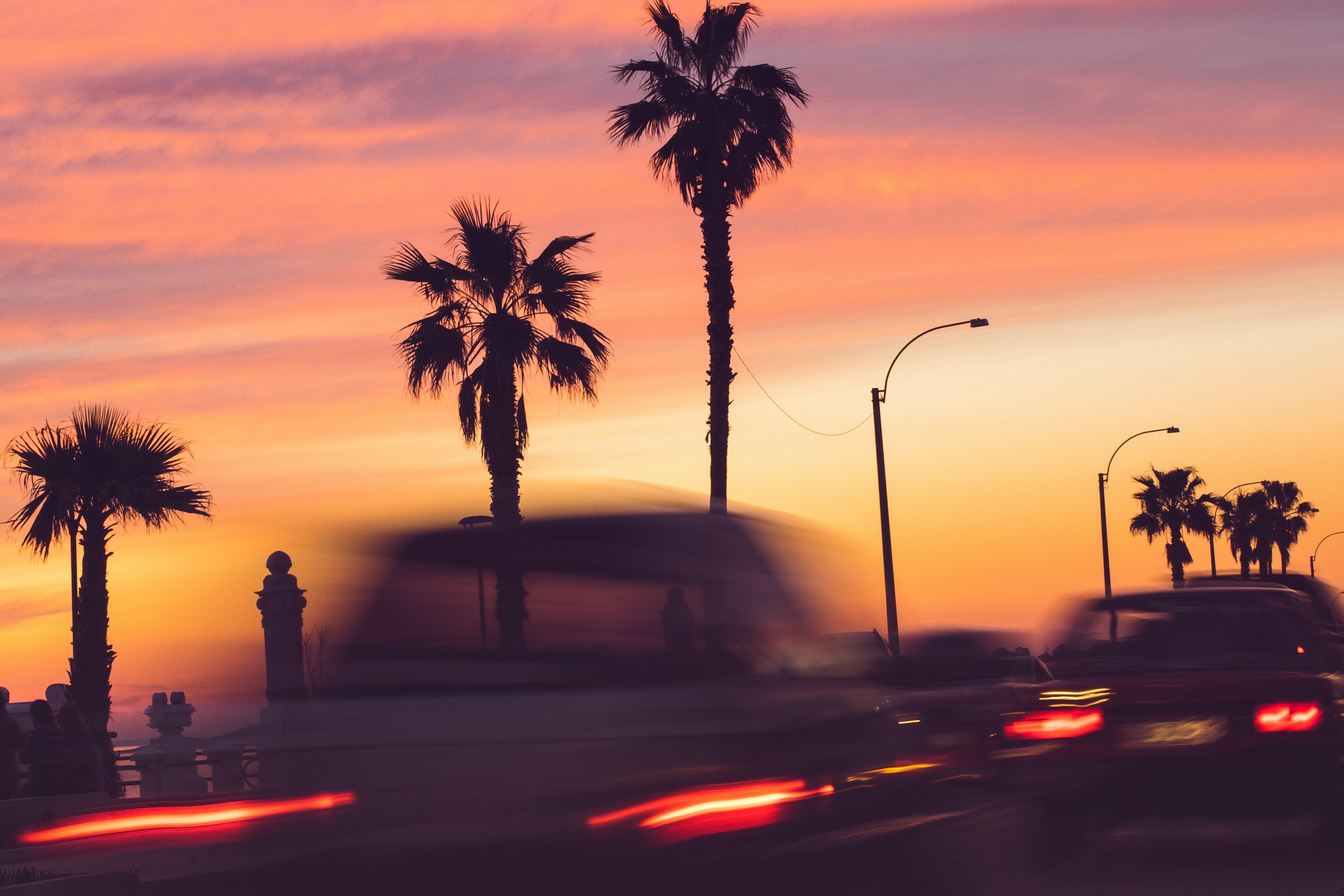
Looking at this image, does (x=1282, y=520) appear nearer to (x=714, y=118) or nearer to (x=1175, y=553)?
(x=1175, y=553)

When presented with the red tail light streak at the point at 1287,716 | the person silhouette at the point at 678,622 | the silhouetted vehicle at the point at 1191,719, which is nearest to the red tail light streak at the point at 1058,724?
the silhouetted vehicle at the point at 1191,719

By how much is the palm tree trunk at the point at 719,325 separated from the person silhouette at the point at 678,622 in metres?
15.9

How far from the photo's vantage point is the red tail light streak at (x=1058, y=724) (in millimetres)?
9266

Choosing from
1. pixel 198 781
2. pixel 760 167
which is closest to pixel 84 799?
pixel 198 781

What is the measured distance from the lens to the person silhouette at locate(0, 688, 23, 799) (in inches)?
554

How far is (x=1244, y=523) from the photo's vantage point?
4154 inches

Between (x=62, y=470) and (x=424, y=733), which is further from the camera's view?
(x=62, y=470)

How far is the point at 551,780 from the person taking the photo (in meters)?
6.05

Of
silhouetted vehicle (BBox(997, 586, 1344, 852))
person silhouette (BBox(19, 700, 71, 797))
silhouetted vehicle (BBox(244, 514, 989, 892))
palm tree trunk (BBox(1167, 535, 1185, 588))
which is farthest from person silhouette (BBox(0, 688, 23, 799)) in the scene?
palm tree trunk (BBox(1167, 535, 1185, 588))

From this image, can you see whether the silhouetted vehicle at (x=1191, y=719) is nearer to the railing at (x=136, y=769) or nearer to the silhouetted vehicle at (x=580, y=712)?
the silhouetted vehicle at (x=580, y=712)

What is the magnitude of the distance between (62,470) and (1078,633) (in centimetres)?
2010

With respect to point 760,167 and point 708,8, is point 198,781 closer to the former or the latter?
point 760,167

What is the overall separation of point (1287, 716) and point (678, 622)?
4.64 metres

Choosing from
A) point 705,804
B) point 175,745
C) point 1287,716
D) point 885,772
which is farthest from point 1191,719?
point 175,745
